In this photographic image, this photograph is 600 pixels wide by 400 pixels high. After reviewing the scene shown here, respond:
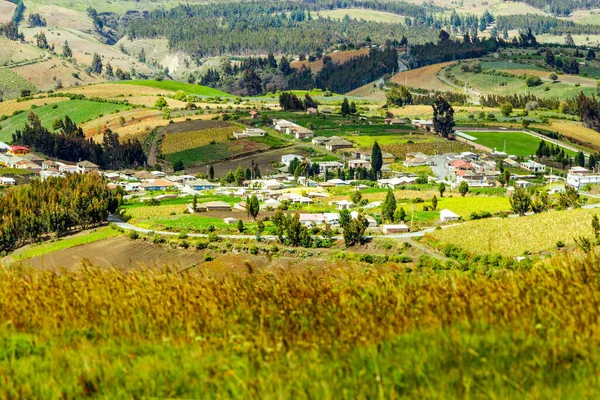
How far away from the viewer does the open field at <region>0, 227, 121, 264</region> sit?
209 feet

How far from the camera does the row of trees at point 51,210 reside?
67625mm

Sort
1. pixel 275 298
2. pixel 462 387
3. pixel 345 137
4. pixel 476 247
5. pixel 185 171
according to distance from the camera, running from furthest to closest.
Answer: pixel 345 137
pixel 185 171
pixel 476 247
pixel 275 298
pixel 462 387

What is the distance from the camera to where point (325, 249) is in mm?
58469

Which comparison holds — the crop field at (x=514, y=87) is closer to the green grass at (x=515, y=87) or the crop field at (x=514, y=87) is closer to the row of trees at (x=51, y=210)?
the green grass at (x=515, y=87)

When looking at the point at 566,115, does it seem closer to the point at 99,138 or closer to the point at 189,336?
the point at 99,138

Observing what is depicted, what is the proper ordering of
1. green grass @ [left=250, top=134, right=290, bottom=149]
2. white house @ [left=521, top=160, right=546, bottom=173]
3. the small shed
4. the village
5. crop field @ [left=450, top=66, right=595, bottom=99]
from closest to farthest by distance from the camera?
1. the small shed
2. the village
3. white house @ [left=521, top=160, right=546, bottom=173]
4. green grass @ [left=250, top=134, right=290, bottom=149]
5. crop field @ [left=450, top=66, right=595, bottom=99]

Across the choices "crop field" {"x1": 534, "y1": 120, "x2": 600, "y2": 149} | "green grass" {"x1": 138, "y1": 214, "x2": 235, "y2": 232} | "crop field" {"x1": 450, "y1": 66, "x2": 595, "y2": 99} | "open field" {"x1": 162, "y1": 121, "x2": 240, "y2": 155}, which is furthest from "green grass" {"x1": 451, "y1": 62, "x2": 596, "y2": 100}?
"green grass" {"x1": 138, "y1": 214, "x2": 235, "y2": 232}

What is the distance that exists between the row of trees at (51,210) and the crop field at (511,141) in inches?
2284

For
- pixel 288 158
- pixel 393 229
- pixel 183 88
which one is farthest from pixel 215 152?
pixel 183 88

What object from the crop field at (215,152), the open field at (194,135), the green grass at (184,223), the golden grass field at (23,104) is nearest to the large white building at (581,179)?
the green grass at (184,223)

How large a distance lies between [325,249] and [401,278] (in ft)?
156

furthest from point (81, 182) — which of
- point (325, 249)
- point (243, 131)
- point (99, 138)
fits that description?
point (99, 138)

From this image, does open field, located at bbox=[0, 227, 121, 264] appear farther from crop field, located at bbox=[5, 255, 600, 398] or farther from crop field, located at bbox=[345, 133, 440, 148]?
crop field, located at bbox=[345, 133, 440, 148]

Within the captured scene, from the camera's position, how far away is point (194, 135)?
126m
